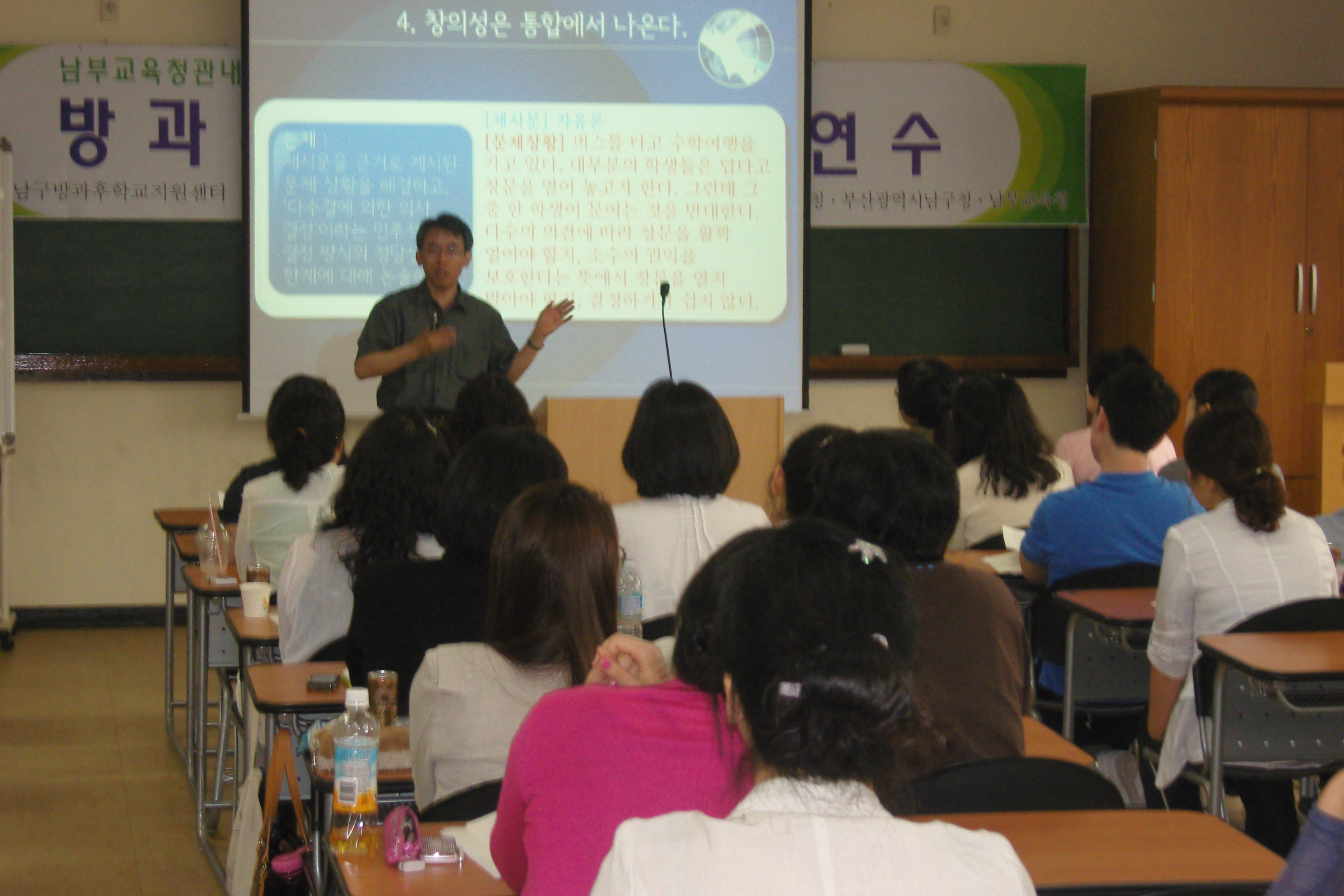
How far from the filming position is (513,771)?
1465 mm

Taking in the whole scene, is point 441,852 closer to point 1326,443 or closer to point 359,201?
point 359,201

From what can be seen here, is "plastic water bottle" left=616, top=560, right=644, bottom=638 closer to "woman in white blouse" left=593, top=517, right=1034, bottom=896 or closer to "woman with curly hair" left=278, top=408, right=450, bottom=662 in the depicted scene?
"woman with curly hair" left=278, top=408, right=450, bottom=662

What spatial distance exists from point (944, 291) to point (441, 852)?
5328mm

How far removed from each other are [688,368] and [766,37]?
58.9 inches

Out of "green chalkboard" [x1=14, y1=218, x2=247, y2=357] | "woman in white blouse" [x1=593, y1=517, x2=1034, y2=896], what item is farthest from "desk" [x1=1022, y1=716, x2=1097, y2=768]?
"green chalkboard" [x1=14, y1=218, x2=247, y2=357]

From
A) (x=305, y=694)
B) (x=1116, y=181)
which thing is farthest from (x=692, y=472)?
(x=1116, y=181)

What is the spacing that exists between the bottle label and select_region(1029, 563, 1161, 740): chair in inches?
77.0

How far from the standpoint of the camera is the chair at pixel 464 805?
72.3 inches

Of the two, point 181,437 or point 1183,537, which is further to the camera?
point 181,437

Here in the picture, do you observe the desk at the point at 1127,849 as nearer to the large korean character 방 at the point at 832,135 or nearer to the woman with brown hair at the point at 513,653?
the woman with brown hair at the point at 513,653

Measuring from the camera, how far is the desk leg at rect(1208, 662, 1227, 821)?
2.76m

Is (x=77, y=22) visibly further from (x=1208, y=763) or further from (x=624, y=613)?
(x=1208, y=763)

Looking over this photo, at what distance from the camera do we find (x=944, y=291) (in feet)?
21.8

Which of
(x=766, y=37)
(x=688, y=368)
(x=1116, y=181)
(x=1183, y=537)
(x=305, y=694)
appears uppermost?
(x=766, y=37)
